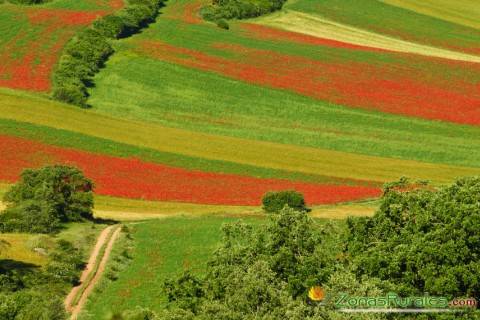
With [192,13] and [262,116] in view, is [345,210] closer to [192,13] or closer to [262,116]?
[262,116]

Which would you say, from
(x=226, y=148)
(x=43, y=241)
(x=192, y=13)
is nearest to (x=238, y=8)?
(x=192, y=13)

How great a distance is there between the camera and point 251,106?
88.8 meters

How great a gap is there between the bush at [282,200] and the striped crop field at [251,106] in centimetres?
313

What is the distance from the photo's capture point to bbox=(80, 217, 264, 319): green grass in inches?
1522

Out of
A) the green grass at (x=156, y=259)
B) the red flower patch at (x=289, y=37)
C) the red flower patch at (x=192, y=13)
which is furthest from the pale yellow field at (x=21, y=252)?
the red flower patch at (x=192, y=13)

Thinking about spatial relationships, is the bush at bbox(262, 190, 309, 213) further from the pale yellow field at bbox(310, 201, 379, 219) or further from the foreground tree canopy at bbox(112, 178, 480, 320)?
the foreground tree canopy at bbox(112, 178, 480, 320)

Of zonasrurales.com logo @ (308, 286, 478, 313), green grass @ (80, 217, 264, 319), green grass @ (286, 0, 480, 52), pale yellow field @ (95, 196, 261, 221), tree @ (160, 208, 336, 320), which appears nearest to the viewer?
zonasrurales.com logo @ (308, 286, 478, 313)

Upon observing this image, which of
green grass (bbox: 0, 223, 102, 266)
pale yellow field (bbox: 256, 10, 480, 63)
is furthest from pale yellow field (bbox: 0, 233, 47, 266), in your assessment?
pale yellow field (bbox: 256, 10, 480, 63)

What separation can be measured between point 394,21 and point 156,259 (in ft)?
301

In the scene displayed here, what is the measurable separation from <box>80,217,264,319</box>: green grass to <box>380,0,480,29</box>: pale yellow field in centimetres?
8734

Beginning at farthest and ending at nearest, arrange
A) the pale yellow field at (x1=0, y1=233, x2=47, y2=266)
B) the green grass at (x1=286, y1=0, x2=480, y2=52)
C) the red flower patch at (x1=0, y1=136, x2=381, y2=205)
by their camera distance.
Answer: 1. the green grass at (x1=286, y1=0, x2=480, y2=52)
2. the red flower patch at (x1=0, y1=136, x2=381, y2=205)
3. the pale yellow field at (x1=0, y1=233, x2=47, y2=266)

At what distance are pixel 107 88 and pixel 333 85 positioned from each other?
23.8 m

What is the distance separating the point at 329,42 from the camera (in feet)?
372

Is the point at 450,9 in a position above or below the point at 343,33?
above
